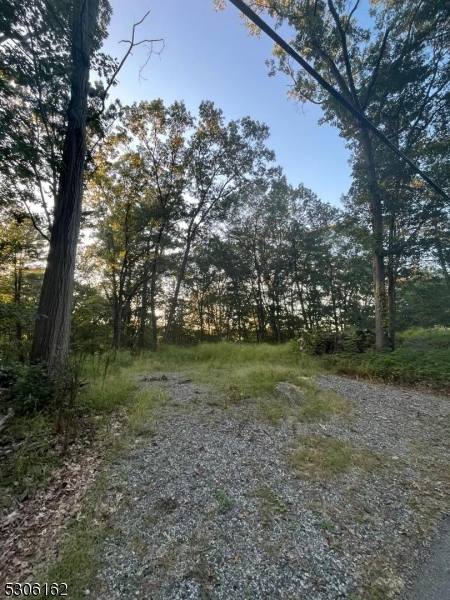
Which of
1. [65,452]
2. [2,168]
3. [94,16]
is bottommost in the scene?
[65,452]

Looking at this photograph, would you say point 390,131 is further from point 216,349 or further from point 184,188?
point 216,349

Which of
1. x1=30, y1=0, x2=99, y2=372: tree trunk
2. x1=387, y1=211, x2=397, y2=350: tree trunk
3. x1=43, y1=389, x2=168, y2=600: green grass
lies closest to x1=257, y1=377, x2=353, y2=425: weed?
x1=43, y1=389, x2=168, y2=600: green grass

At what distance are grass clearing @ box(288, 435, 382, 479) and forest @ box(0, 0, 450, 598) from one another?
1.43 m

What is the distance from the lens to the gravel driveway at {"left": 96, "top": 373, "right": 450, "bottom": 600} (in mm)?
1315

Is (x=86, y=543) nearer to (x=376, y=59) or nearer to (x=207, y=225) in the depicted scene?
(x=376, y=59)

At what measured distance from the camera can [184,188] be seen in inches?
447

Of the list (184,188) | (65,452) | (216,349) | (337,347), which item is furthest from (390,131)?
(65,452)

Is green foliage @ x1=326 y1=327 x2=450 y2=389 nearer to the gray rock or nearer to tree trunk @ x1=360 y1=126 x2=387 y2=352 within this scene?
tree trunk @ x1=360 y1=126 x2=387 y2=352

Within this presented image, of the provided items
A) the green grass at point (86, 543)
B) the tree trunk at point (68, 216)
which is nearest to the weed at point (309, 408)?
the green grass at point (86, 543)

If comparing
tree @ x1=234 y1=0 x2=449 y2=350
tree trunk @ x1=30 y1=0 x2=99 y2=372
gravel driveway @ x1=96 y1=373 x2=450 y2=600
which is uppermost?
tree @ x1=234 y1=0 x2=449 y2=350

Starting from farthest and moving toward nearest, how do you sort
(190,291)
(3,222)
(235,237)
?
(190,291) < (235,237) < (3,222)

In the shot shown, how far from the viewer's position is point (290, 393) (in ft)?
12.6

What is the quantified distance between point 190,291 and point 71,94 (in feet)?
48.3

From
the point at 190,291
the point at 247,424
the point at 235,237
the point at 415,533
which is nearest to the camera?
the point at 415,533
